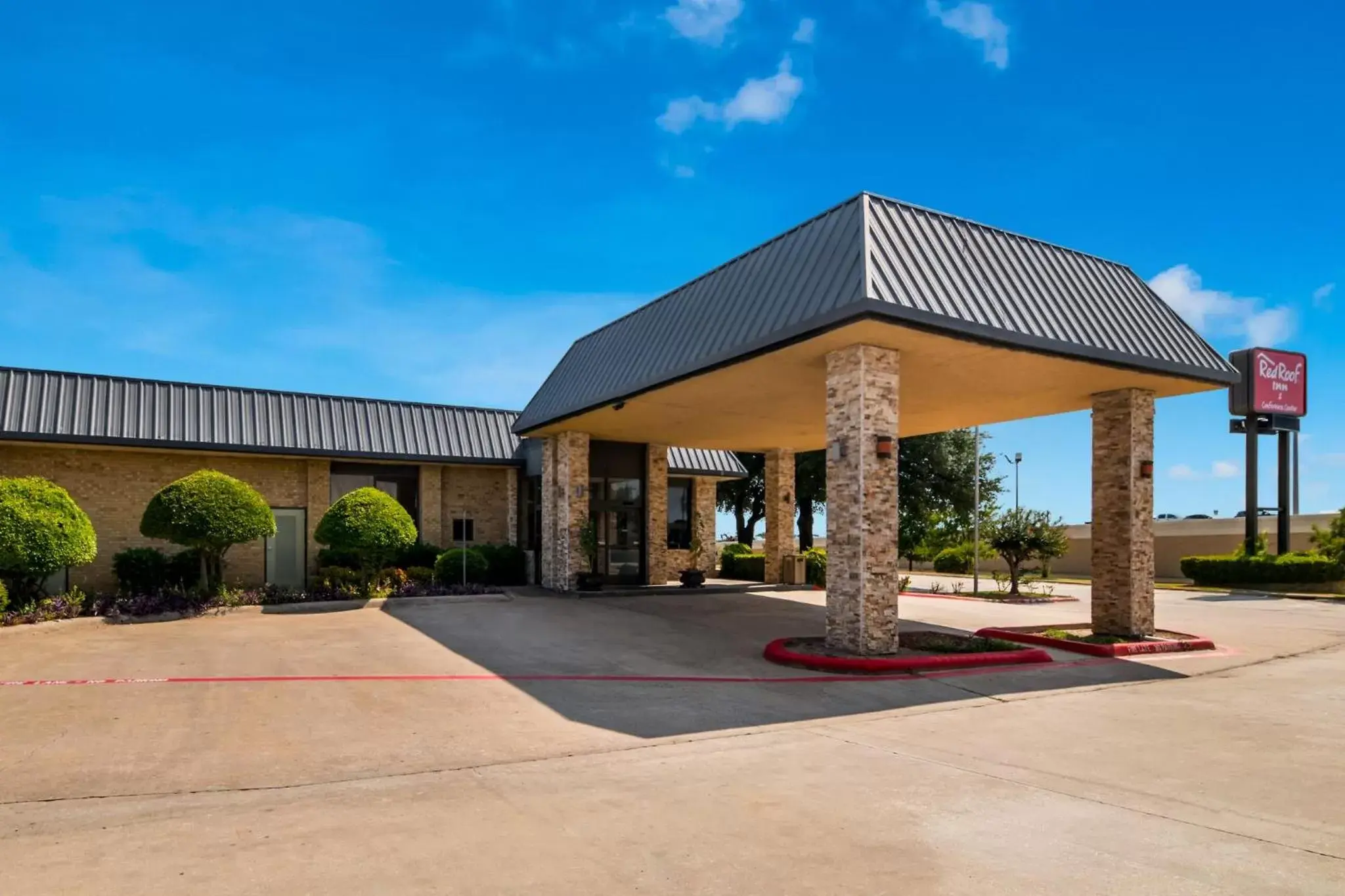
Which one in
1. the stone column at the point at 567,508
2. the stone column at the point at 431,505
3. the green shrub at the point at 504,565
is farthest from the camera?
the stone column at the point at 431,505

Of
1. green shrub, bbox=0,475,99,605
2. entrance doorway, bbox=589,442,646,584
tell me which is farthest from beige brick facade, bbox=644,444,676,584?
green shrub, bbox=0,475,99,605

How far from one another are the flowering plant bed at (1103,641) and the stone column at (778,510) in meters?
10.1

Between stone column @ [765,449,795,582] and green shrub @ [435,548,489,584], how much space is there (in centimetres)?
827

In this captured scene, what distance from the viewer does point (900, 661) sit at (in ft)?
38.4

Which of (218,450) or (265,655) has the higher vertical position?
(218,450)

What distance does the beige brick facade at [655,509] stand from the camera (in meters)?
24.2

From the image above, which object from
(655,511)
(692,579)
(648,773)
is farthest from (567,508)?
(648,773)

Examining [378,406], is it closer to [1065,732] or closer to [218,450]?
[218,450]

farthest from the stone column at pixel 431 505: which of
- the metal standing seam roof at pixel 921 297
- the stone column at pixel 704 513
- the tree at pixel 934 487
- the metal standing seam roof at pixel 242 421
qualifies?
the tree at pixel 934 487

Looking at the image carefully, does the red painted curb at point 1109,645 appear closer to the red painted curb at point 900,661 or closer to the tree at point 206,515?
the red painted curb at point 900,661

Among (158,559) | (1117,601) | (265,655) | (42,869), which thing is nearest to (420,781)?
(42,869)

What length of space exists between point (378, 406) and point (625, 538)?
7.81 meters

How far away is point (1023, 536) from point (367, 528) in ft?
60.4

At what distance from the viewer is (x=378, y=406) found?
79.7 feet
